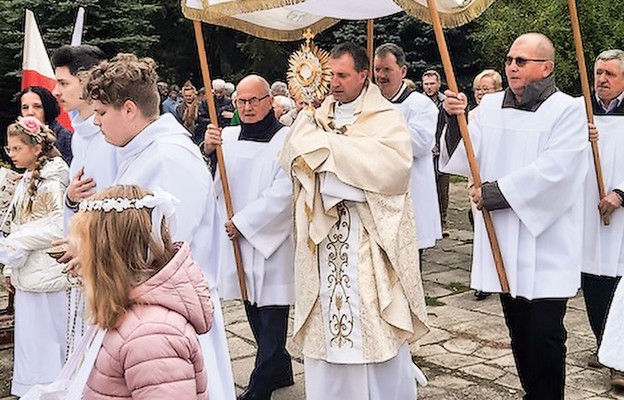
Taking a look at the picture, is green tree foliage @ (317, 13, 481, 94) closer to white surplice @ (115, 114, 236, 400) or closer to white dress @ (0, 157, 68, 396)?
white dress @ (0, 157, 68, 396)

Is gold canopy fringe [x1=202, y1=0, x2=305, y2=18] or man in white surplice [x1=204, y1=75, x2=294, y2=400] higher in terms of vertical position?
gold canopy fringe [x1=202, y1=0, x2=305, y2=18]

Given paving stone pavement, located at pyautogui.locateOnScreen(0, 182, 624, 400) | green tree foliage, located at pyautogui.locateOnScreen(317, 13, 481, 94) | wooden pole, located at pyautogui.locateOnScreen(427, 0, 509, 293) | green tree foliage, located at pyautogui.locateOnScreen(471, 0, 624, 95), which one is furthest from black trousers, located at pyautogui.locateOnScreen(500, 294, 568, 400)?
green tree foliage, located at pyautogui.locateOnScreen(471, 0, 624, 95)

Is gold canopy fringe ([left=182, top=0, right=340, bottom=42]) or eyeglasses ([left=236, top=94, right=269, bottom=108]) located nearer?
gold canopy fringe ([left=182, top=0, right=340, bottom=42])

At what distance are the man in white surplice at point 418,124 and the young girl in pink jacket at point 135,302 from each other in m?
3.78

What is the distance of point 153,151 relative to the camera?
3.37 m

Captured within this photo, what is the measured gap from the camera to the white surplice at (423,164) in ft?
21.0

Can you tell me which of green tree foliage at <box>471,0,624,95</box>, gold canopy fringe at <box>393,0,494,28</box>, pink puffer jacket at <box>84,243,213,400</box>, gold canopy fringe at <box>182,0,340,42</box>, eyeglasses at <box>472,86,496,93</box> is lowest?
pink puffer jacket at <box>84,243,213,400</box>

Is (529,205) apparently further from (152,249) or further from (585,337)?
(152,249)

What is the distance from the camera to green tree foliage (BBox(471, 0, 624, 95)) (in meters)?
15.1

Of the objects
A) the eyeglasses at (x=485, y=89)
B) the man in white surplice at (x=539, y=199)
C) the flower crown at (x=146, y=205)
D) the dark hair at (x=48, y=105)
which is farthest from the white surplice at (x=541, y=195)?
the eyeglasses at (x=485, y=89)

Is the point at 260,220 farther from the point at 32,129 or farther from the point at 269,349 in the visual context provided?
the point at 32,129

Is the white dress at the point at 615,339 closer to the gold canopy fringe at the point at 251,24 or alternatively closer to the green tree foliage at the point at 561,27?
the gold canopy fringe at the point at 251,24

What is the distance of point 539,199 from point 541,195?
0.02 m

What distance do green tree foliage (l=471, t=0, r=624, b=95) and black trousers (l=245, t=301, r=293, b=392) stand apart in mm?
11279
